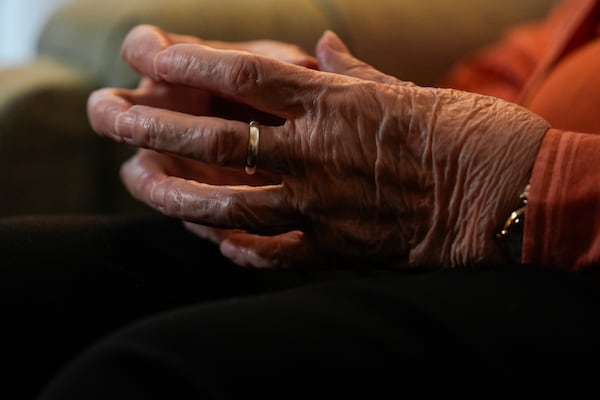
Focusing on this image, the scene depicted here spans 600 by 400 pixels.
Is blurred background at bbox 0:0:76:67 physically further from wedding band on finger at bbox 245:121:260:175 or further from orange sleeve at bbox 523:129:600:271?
orange sleeve at bbox 523:129:600:271

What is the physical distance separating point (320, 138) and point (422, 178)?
0.08 metres

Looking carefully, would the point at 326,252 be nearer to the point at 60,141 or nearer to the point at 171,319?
the point at 171,319

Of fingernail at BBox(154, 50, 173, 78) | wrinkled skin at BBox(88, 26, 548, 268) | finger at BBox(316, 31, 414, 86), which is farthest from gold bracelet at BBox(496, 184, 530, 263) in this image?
fingernail at BBox(154, 50, 173, 78)

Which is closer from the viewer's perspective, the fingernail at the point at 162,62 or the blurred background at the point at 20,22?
the fingernail at the point at 162,62

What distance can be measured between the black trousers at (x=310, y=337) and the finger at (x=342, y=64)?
0.60 ft

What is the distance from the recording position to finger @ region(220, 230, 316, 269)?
65 cm

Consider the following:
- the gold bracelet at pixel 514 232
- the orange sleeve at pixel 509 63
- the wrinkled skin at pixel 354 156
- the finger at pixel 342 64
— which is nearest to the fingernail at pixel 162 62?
the wrinkled skin at pixel 354 156

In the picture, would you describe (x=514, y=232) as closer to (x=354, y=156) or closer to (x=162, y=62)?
(x=354, y=156)

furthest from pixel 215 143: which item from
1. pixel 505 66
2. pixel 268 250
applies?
pixel 505 66

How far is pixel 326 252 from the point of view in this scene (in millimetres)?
638

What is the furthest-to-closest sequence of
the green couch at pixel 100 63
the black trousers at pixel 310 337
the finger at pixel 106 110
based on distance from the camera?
the green couch at pixel 100 63 < the finger at pixel 106 110 < the black trousers at pixel 310 337

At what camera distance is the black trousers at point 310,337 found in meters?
0.40

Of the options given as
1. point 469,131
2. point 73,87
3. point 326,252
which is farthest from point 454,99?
point 73,87

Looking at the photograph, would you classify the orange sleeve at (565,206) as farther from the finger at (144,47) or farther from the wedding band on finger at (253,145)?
the finger at (144,47)
